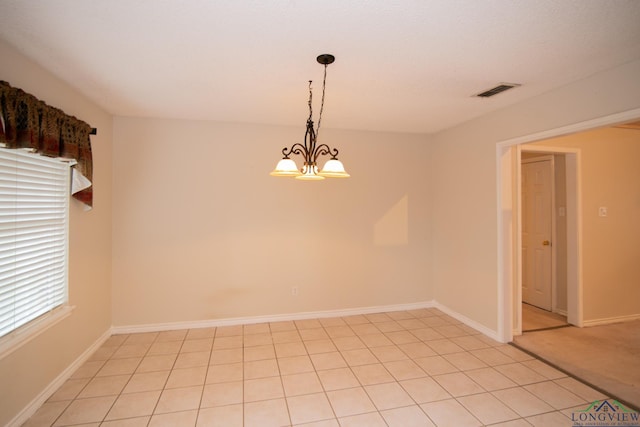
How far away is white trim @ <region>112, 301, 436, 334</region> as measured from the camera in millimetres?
3645

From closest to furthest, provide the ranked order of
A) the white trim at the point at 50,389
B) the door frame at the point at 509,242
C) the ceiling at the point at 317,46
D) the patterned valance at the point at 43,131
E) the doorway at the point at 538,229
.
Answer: the ceiling at the point at 317,46, the patterned valance at the point at 43,131, the white trim at the point at 50,389, the door frame at the point at 509,242, the doorway at the point at 538,229

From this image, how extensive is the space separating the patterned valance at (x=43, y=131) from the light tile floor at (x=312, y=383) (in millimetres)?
1660

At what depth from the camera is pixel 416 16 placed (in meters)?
1.70

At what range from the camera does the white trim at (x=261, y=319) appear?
12.0 feet

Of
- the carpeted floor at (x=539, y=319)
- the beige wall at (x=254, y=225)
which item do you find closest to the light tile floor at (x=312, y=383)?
the beige wall at (x=254, y=225)

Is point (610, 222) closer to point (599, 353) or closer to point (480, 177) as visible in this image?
point (599, 353)

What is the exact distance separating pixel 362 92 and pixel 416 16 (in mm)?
1157

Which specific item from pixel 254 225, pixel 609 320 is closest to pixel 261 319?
pixel 254 225

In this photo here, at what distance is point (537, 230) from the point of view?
4.48 metres

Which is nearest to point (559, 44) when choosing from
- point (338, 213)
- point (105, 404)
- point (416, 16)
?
point (416, 16)

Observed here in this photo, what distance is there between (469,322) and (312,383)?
7.56ft

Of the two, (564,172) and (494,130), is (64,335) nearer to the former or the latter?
(494,130)

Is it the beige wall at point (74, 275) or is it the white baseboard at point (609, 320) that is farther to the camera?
the white baseboard at point (609, 320)
